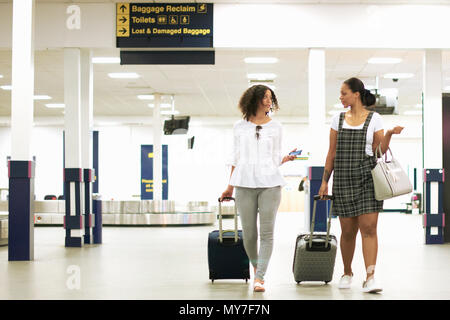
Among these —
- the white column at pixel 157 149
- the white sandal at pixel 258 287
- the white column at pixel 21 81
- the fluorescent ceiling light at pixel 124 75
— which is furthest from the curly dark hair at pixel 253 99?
the white column at pixel 157 149

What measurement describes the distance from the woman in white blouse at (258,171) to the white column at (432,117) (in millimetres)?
6586

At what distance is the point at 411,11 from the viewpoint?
10250 mm

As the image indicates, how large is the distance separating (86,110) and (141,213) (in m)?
7.50

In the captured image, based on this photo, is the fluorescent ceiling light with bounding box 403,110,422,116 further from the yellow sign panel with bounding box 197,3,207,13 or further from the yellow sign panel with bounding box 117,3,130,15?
the yellow sign panel with bounding box 117,3,130,15

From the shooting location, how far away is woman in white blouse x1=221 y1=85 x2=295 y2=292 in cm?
495

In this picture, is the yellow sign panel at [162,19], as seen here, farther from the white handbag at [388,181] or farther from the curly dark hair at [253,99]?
the white handbag at [388,181]

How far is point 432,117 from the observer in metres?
11.0
